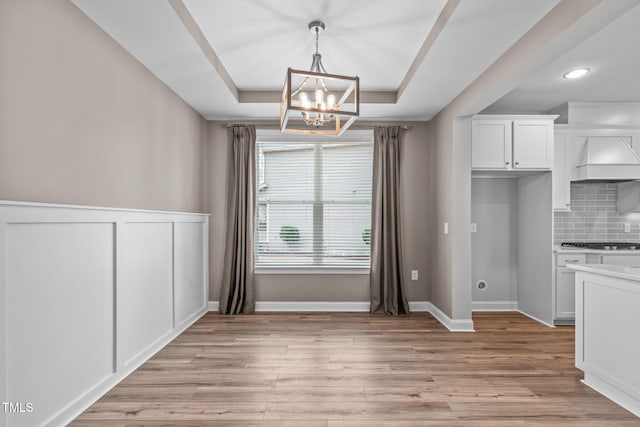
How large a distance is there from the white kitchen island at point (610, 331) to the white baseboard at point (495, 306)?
6.84 feet

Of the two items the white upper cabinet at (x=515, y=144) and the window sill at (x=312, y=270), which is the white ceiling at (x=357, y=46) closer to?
the white upper cabinet at (x=515, y=144)

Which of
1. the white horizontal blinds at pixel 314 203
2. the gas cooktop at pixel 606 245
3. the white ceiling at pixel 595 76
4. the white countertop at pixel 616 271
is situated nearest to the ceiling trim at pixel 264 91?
the white horizontal blinds at pixel 314 203

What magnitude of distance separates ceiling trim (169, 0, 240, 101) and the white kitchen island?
322 centimetres

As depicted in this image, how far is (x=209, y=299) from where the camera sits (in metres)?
4.90

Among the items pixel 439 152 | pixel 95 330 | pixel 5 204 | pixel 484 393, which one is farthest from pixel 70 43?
pixel 439 152

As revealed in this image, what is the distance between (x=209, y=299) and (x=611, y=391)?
4084 millimetres

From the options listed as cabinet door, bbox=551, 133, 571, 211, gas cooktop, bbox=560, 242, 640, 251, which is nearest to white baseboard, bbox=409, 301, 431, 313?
gas cooktop, bbox=560, 242, 640, 251

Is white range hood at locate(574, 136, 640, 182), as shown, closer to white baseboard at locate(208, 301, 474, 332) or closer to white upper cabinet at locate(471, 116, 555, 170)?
white upper cabinet at locate(471, 116, 555, 170)

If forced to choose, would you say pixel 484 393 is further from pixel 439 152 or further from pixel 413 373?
pixel 439 152

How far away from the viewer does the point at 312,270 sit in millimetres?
4953

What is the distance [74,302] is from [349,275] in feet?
10.7

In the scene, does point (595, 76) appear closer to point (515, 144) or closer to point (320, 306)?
point (515, 144)

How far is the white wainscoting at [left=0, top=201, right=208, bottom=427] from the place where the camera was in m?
1.83

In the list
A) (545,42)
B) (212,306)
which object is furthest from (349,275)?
(545,42)
